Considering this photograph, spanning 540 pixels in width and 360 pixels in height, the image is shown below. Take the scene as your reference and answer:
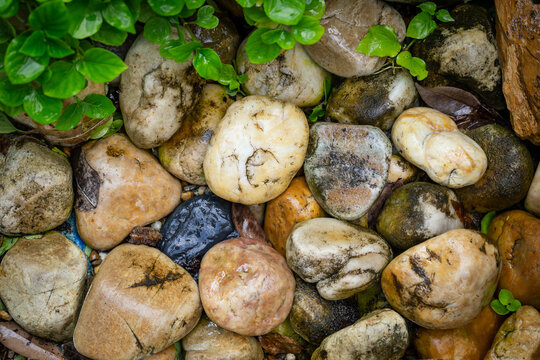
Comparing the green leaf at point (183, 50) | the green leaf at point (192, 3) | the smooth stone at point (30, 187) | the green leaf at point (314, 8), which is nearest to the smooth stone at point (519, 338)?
the green leaf at point (314, 8)

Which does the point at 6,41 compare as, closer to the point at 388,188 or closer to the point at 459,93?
the point at 388,188

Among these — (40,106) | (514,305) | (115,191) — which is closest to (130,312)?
(115,191)

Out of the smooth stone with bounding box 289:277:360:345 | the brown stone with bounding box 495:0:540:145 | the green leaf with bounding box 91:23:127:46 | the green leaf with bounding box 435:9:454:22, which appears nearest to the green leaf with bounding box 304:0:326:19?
the green leaf with bounding box 435:9:454:22

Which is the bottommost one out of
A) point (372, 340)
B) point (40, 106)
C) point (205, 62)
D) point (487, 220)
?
point (372, 340)

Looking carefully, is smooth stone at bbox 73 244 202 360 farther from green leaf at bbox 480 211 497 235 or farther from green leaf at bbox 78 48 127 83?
green leaf at bbox 480 211 497 235

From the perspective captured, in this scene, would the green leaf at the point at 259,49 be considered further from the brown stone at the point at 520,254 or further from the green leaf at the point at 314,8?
the brown stone at the point at 520,254

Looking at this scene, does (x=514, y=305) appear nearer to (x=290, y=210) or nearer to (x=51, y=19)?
(x=290, y=210)

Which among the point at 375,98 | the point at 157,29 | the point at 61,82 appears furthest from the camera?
the point at 375,98
